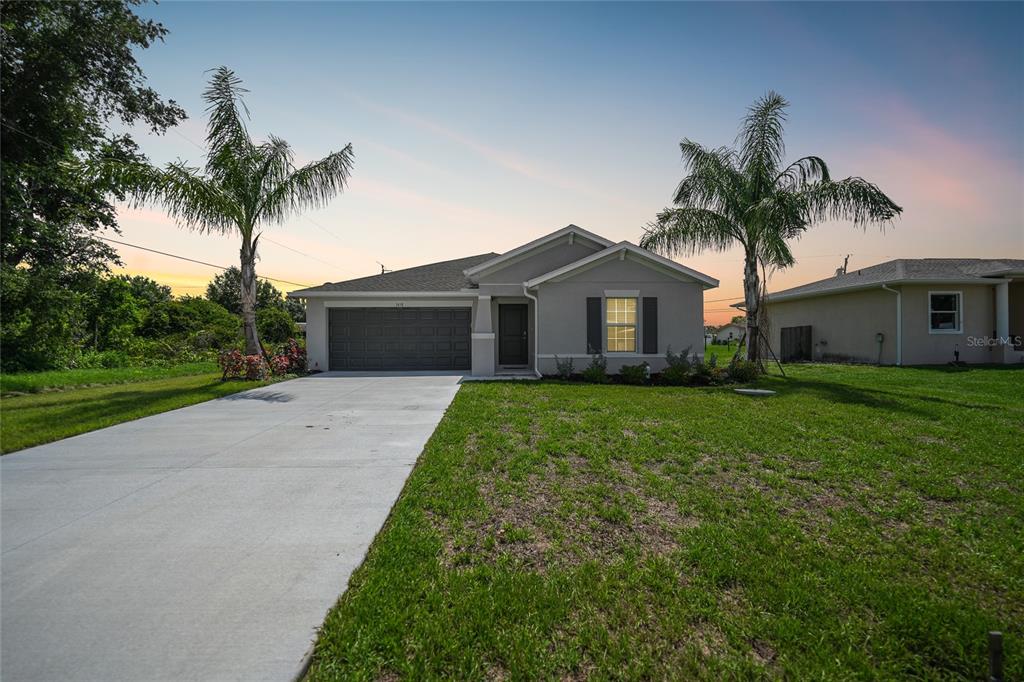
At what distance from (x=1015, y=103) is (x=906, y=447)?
42.4 ft

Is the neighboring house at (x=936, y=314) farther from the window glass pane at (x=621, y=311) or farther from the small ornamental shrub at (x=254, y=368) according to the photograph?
the small ornamental shrub at (x=254, y=368)

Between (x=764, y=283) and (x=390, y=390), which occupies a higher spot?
(x=764, y=283)

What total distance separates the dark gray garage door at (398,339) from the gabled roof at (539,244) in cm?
203

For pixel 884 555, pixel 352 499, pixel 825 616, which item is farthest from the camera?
pixel 352 499

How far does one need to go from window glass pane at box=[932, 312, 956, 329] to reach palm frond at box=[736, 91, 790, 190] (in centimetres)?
990

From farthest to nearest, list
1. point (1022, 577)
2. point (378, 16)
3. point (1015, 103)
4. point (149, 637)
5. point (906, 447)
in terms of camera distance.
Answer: point (1015, 103) → point (378, 16) → point (906, 447) → point (1022, 577) → point (149, 637)

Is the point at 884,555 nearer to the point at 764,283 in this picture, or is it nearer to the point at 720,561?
the point at 720,561

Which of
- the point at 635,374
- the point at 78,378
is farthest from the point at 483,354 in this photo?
the point at 78,378

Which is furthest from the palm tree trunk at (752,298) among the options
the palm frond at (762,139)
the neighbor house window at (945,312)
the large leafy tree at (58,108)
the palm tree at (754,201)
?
the large leafy tree at (58,108)

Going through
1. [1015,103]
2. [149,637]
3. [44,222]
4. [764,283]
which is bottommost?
[149,637]

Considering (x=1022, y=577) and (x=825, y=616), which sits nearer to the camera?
(x=825, y=616)

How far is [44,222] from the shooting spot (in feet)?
48.2

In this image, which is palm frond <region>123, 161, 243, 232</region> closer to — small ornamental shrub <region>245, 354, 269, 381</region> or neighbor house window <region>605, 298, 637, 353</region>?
small ornamental shrub <region>245, 354, 269, 381</region>

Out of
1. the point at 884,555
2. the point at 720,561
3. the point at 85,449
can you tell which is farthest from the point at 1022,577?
the point at 85,449
